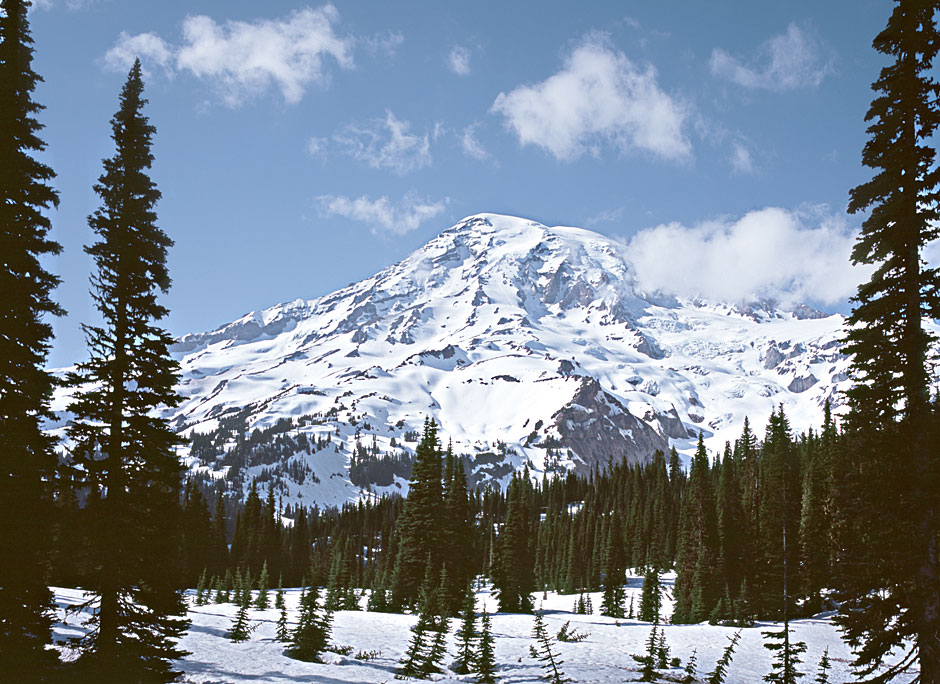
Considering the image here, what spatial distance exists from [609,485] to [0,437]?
15935cm

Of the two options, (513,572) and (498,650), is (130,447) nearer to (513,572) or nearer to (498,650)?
(498,650)

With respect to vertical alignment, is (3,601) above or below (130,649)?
above

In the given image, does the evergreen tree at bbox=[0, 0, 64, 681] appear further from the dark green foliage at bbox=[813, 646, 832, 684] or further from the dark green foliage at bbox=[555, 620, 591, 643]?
the dark green foliage at bbox=[555, 620, 591, 643]

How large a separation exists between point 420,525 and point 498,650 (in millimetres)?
23299

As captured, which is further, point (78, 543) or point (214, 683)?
point (214, 683)

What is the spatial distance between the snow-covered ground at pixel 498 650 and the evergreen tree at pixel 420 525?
24.3 feet

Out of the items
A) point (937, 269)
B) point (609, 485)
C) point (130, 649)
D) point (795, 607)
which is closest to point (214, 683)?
point (130, 649)

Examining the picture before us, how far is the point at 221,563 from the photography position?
94.9 m

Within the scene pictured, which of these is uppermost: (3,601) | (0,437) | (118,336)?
(118,336)

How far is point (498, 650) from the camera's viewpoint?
1258 inches

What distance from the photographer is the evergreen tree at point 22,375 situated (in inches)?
629

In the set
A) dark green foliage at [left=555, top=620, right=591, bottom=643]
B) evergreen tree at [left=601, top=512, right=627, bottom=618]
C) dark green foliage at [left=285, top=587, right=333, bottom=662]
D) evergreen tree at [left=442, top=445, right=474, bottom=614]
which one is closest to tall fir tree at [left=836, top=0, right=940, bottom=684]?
dark green foliage at [left=285, top=587, right=333, bottom=662]

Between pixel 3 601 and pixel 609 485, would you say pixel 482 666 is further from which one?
pixel 609 485

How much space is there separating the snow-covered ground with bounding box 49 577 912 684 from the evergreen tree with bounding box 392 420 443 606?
7.41 m
